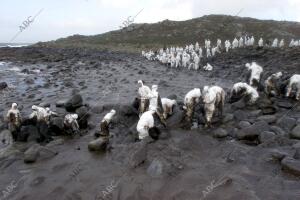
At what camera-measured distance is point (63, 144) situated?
14352 millimetres

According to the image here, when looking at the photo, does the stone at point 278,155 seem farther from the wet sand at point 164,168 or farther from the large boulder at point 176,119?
the large boulder at point 176,119

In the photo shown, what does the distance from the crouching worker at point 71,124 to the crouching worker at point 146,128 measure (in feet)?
10.2

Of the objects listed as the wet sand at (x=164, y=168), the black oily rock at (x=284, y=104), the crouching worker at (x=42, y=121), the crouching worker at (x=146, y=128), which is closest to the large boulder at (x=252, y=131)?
the wet sand at (x=164, y=168)

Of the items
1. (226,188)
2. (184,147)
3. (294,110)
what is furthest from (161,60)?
(226,188)

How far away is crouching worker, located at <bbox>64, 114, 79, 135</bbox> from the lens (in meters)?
15.0

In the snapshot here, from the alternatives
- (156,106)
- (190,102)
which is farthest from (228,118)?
(156,106)

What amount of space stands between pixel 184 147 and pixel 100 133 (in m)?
3.53

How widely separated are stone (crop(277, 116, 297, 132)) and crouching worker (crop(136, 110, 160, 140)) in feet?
15.3

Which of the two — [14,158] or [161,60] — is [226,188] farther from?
[161,60]

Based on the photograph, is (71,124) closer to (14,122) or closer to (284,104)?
(14,122)

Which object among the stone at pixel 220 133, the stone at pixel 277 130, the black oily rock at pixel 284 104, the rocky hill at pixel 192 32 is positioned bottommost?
the rocky hill at pixel 192 32

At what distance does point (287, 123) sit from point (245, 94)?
319cm

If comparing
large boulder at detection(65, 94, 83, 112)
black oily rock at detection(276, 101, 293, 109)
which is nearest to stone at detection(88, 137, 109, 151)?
large boulder at detection(65, 94, 83, 112)

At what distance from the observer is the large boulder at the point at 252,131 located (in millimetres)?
13031
